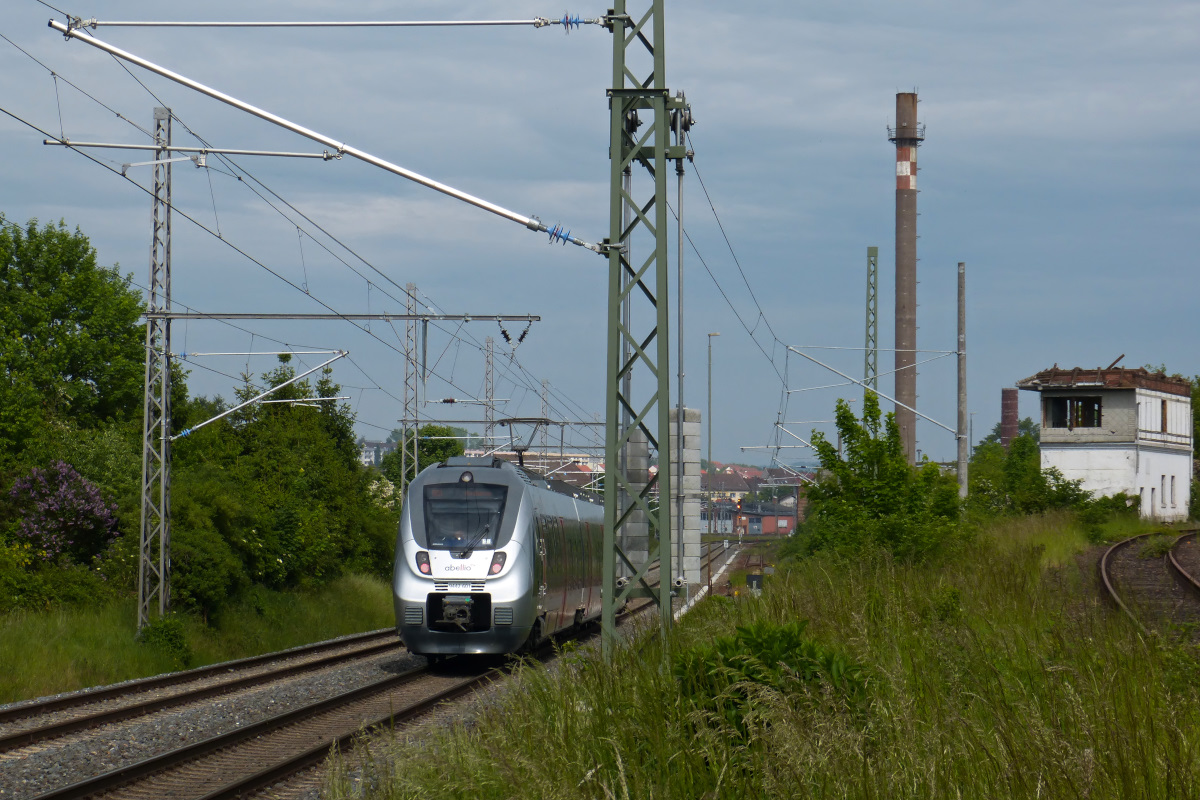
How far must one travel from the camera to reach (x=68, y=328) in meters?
46.2

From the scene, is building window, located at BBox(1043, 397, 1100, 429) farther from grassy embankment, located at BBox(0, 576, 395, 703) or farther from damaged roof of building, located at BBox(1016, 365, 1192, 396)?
grassy embankment, located at BBox(0, 576, 395, 703)

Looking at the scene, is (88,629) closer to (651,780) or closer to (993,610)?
(993,610)

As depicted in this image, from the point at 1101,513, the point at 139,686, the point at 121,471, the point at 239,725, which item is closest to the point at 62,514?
the point at 121,471

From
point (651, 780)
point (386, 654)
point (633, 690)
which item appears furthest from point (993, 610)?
point (386, 654)

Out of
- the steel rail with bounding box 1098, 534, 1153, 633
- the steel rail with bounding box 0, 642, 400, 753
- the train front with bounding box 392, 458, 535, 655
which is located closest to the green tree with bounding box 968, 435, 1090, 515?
the steel rail with bounding box 1098, 534, 1153, 633

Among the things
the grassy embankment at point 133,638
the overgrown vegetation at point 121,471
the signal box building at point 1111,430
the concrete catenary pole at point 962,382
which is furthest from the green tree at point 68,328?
the signal box building at point 1111,430

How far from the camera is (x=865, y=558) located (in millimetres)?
17594

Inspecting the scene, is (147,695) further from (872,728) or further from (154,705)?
(872,728)

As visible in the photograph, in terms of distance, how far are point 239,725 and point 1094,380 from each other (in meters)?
48.7

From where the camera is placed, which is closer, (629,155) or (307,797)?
(307,797)

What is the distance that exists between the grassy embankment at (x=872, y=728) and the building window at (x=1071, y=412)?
4801cm

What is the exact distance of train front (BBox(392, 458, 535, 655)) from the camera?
56.9ft

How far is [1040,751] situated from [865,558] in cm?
1386

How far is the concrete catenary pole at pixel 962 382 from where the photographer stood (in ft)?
94.4
